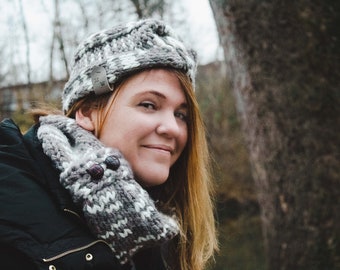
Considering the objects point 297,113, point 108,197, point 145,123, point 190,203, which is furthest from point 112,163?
point 297,113

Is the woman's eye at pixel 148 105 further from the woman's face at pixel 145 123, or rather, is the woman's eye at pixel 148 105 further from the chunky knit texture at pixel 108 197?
the chunky knit texture at pixel 108 197

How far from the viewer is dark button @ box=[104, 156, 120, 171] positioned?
1683 millimetres

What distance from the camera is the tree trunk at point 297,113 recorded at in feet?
10.6

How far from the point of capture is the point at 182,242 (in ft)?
7.67

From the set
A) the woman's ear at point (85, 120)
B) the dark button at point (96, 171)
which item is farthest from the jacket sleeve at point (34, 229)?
the woman's ear at point (85, 120)

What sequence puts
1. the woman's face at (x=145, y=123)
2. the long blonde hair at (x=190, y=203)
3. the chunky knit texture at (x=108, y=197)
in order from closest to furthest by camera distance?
the chunky knit texture at (x=108, y=197) → the woman's face at (x=145, y=123) → the long blonde hair at (x=190, y=203)

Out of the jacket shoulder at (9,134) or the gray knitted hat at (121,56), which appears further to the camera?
the gray knitted hat at (121,56)

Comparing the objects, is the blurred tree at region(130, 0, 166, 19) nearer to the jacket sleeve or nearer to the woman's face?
the woman's face

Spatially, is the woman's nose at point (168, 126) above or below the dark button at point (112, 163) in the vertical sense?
above

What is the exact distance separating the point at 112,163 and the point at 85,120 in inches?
14.2

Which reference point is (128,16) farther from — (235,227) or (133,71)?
(133,71)

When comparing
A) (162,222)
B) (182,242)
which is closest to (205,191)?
(182,242)

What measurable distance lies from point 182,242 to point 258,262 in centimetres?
583

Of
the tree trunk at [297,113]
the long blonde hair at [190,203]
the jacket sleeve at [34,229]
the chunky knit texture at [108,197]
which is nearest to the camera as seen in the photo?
the jacket sleeve at [34,229]
